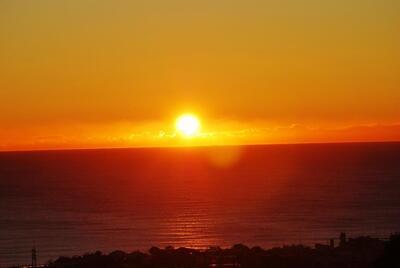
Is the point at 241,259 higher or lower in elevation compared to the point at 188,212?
lower

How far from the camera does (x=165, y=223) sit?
232 ft

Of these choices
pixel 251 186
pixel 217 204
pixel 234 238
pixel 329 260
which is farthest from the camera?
pixel 251 186

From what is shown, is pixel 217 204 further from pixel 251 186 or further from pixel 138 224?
pixel 251 186

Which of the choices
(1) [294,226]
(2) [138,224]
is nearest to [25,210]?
(2) [138,224]

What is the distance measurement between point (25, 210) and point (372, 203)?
41758 millimetres

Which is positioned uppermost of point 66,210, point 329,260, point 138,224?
point 66,210

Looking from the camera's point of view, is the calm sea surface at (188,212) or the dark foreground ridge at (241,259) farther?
the calm sea surface at (188,212)

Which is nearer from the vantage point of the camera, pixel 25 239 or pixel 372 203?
pixel 25 239

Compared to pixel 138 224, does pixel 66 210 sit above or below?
above

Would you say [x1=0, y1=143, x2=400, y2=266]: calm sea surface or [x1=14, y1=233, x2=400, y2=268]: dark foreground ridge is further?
[x1=0, y1=143, x2=400, y2=266]: calm sea surface

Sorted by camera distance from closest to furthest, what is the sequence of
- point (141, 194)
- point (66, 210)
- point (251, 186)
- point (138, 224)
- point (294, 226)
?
point (294, 226), point (138, 224), point (66, 210), point (141, 194), point (251, 186)

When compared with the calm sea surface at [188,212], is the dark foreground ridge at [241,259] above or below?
below

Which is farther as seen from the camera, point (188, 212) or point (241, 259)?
point (188, 212)

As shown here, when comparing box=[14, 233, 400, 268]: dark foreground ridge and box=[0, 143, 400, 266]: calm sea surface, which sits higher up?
box=[0, 143, 400, 266]: calm sea surface
